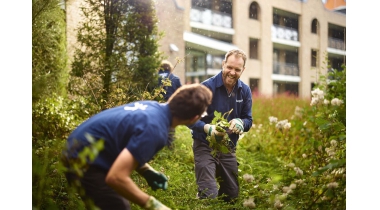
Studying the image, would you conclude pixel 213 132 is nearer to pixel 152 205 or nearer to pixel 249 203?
pixel 249 203

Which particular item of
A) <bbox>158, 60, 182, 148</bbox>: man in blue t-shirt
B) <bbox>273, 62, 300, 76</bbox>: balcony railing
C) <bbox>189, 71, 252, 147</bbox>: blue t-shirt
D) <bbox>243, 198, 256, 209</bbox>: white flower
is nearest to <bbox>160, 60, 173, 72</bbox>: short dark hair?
<bbox>158, 60, 182, 148</bbox>: man in blue t-shirt

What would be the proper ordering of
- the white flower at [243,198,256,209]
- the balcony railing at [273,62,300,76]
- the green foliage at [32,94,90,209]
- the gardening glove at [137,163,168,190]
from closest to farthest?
the gardening glove at [137,163,168,190] < the green foliage at [32,94,90,209] < the white flower at [243,198,256,209] < the balcony railing at [273,62,300,76]

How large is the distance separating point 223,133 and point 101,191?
3.36 feet

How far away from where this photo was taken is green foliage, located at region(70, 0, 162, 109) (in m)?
2.64

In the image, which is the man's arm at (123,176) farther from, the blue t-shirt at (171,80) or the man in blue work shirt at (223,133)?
the man in blue work shirt at (223,133)

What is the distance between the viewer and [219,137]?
8.63ft

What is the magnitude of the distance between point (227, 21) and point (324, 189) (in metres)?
1.33

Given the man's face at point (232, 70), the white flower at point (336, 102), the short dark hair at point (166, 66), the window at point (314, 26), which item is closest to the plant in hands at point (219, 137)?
the man's face at point (232, 70)

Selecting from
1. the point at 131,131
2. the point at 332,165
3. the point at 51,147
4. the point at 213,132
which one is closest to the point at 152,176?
the point at 131,131

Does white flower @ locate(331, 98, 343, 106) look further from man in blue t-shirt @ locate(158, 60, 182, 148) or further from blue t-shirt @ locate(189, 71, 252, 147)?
man in blue t-shirt @ locate(158, 60, 182, 148)

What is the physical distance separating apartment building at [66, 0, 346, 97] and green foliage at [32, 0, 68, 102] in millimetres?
77

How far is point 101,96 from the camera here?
260 cm
